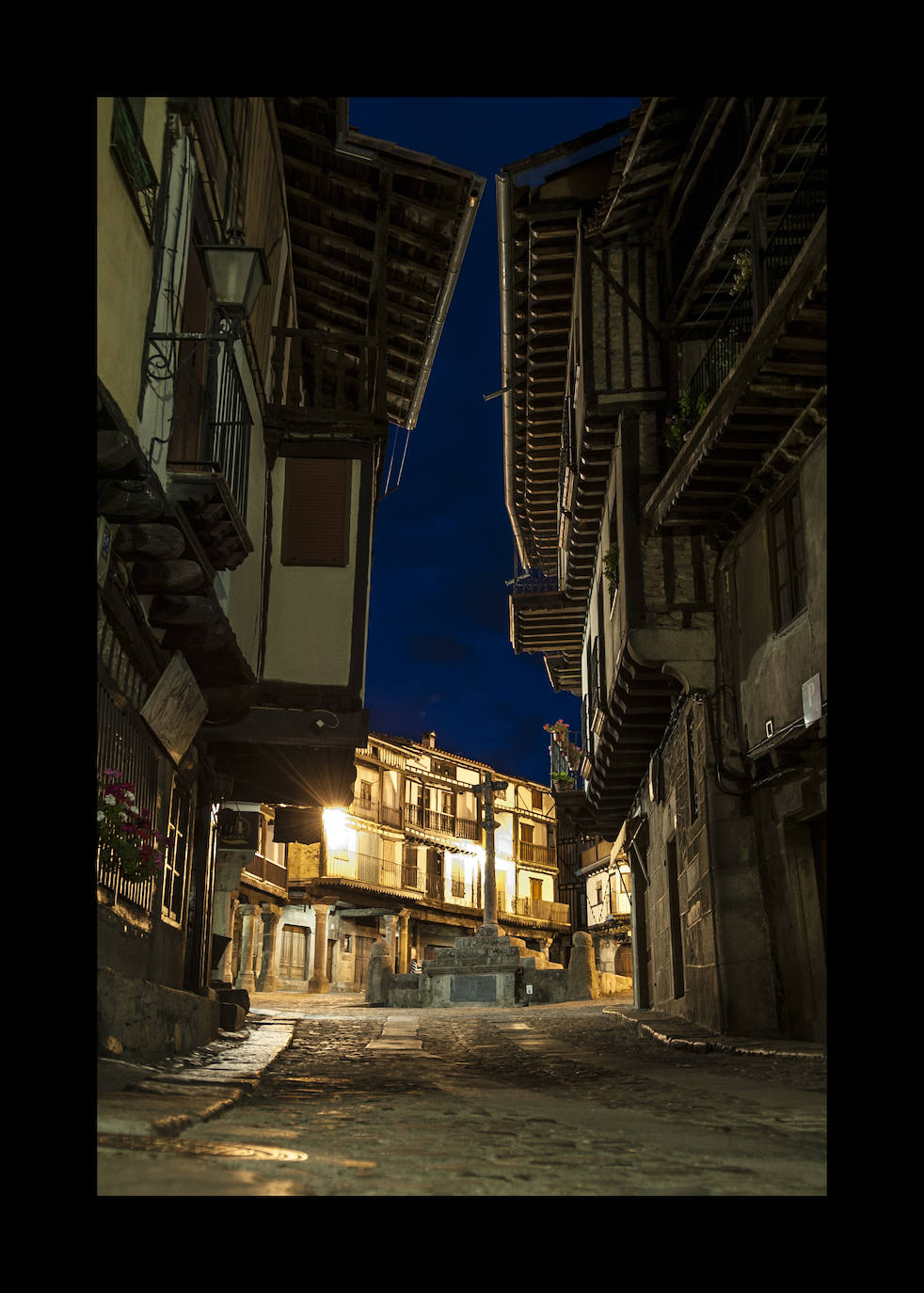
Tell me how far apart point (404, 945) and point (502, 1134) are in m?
41.2

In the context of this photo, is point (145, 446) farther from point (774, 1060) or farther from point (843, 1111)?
point (774, 1060)

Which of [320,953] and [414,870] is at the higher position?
[414,870]

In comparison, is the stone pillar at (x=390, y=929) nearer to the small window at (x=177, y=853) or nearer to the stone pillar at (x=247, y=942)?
the stone pillar at (x=247, y=942)

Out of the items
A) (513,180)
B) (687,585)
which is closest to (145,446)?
(687,585)

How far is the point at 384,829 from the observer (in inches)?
1769

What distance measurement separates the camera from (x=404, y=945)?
4419cm

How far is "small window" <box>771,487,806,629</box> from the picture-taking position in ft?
33.7

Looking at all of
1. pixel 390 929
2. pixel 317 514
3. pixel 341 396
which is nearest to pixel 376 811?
Result: pixel 390 929

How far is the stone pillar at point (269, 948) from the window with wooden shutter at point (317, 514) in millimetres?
28835

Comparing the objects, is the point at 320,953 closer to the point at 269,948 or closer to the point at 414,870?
the point at 269,948

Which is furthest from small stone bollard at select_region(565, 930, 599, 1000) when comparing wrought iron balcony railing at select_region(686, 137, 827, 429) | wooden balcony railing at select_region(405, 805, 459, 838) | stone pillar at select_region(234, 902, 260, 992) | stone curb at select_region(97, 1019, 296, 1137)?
stone curb at select_region(97, 1019, 296, 1137)

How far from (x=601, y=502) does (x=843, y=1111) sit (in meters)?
13.8

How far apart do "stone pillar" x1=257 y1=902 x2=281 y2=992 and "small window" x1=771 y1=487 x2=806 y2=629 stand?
30930 mm

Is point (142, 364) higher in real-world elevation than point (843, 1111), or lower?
higher
